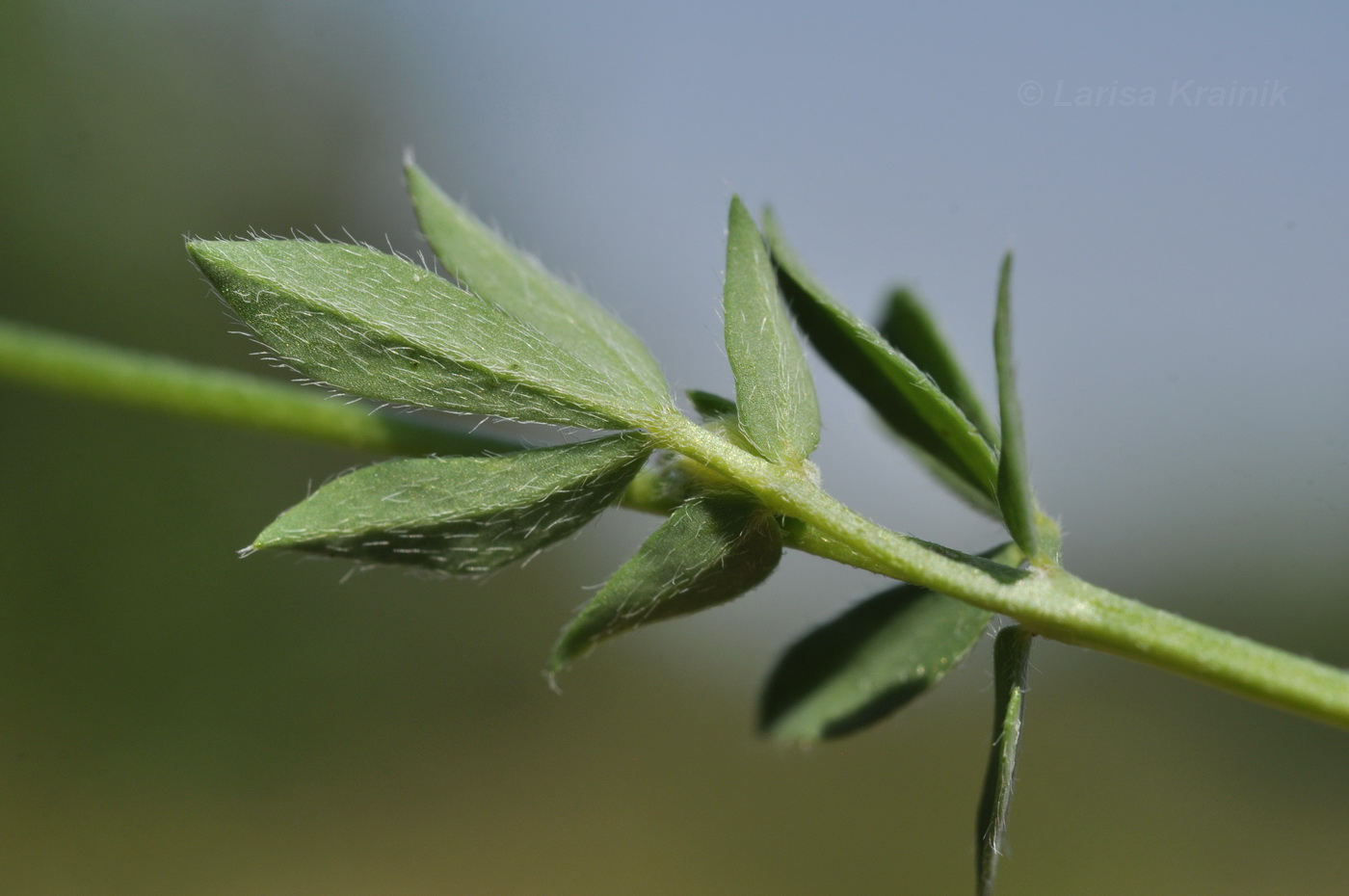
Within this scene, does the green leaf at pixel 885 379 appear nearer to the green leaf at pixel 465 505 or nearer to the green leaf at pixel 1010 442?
the green leaf at pixel 1010 442

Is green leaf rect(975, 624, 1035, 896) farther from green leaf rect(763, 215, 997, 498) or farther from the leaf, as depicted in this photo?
the leaf

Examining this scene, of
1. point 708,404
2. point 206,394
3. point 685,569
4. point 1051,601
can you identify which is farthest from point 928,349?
point 206,394

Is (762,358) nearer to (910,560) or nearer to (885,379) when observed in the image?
(910,560)

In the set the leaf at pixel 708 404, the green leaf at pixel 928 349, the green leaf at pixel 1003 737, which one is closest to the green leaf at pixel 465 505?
the leaf at pixel 708 404

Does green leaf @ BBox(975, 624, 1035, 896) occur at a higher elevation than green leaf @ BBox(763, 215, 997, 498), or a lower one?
lower

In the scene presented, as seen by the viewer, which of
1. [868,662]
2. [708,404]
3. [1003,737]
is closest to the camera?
[1003,737]

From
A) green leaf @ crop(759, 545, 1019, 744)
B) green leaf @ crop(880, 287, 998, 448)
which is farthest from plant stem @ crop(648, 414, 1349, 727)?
green leaf @ crop(880, 287, 998, 448)
